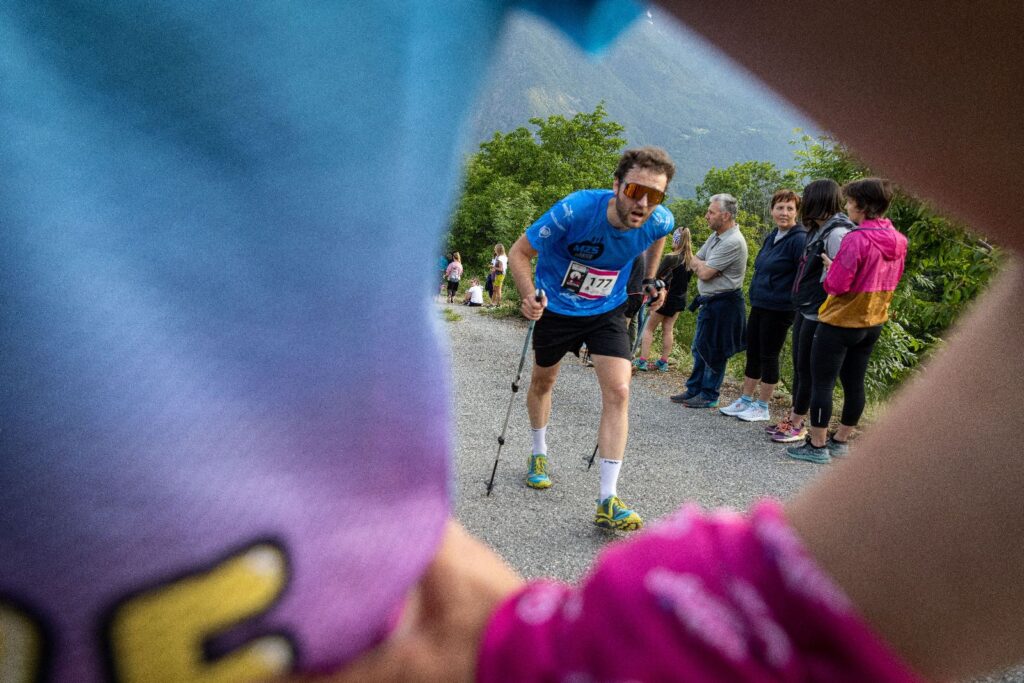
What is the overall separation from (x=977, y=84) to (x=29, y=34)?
49 cm

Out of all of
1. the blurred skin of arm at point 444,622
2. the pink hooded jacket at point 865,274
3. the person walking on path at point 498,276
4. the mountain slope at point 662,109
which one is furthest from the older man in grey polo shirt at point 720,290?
the mountain slope at point 662,109

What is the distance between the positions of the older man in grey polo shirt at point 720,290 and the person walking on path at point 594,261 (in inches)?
100

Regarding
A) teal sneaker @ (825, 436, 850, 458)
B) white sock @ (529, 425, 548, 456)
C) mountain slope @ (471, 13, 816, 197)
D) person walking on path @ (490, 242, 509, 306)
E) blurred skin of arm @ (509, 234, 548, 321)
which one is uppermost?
mountain slope @ (471, 13, 816, 197)

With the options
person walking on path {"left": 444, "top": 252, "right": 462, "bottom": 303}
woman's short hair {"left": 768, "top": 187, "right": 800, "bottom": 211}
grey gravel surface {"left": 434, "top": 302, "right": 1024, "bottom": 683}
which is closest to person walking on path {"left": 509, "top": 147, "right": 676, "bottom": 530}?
grey gravel surface {"left": 434, "top": 302, "right": 1024, "bottom": 683}

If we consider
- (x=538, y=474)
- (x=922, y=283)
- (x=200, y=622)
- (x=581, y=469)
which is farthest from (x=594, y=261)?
(x=922, y=283)

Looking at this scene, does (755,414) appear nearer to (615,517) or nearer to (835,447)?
(835,447)

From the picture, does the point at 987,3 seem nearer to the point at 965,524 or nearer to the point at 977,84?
the point at 977,84

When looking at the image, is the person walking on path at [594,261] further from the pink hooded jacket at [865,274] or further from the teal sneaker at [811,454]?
the teal sneaker at [811,454]

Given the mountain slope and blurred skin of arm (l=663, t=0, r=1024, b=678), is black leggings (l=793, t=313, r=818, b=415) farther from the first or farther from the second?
the mountain slope

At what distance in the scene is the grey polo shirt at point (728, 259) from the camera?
6.07 meters

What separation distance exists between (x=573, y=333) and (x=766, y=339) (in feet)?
9.21

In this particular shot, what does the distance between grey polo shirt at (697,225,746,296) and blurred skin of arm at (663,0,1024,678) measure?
238 inches

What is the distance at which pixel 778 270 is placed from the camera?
17.6 feet

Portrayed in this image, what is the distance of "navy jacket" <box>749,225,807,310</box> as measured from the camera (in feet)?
17.2
